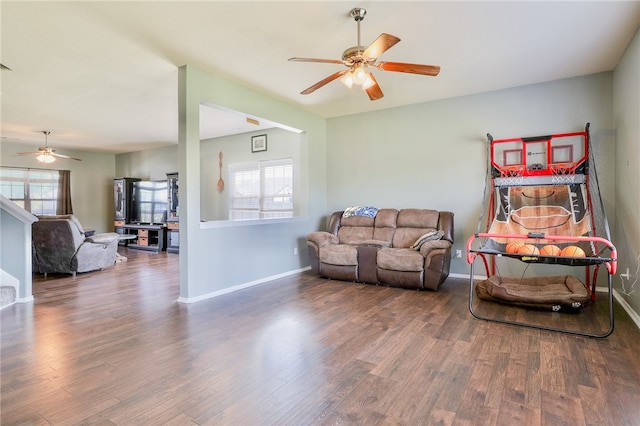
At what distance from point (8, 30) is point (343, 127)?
440 centimetres

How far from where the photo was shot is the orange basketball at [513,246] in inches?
130

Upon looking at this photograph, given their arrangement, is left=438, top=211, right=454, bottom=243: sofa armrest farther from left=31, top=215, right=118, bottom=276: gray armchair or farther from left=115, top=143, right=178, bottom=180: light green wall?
left=115, top=143, right=178, bottom=180: light green wall

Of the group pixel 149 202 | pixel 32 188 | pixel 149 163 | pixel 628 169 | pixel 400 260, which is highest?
pixel 149 163

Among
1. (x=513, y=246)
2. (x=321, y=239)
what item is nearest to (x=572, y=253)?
(x=513, y=246)

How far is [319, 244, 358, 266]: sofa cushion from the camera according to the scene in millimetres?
4660

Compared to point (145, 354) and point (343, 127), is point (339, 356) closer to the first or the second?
point (145, 354)

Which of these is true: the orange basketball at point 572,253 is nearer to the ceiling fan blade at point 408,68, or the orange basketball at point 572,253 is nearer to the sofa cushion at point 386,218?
the ceiling fan blade at point 408,68

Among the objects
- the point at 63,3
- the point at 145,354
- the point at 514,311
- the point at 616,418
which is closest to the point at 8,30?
the point at 63,3

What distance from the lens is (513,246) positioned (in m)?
3.47

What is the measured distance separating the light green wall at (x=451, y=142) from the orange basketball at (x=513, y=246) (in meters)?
1.22

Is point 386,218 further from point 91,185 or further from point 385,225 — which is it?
point 91,185

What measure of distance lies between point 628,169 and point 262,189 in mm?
5780

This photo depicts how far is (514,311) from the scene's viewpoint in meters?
3.40

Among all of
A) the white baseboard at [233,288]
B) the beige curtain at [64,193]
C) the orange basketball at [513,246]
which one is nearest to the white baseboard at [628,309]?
the orange basketball at [513,246]
